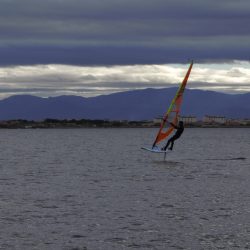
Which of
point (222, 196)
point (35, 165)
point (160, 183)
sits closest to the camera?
point (222, 196)

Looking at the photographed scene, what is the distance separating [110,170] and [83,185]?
16.3 meters

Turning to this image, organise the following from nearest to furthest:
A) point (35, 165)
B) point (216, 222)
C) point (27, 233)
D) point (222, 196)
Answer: point (27, 233)
point (216, 222)
point (222, 196)
point (35, 165)

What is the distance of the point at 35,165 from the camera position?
77875 mm

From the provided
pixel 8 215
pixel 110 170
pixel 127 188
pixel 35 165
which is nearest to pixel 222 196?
pixel 127 188

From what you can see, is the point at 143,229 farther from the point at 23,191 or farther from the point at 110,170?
the point at 110,170

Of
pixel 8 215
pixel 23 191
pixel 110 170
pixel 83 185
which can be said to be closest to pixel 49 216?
pixel 8 215

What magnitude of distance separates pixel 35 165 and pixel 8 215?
40.4 m

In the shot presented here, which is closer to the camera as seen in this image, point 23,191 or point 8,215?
point 8,215

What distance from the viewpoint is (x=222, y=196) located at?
46062 mm

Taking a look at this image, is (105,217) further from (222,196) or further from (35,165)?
(35,165)

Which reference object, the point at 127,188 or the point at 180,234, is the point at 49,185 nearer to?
the point at 127,188

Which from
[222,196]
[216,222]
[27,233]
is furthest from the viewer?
[222,196]

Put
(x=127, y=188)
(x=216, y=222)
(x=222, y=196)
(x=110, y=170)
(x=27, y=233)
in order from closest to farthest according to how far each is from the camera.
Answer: (x=27, y=233) < (x=216, y=222) < (x=222, y=196) < (x=127, y=188) < (x=110, y=170)

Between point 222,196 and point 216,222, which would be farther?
point 222,196
